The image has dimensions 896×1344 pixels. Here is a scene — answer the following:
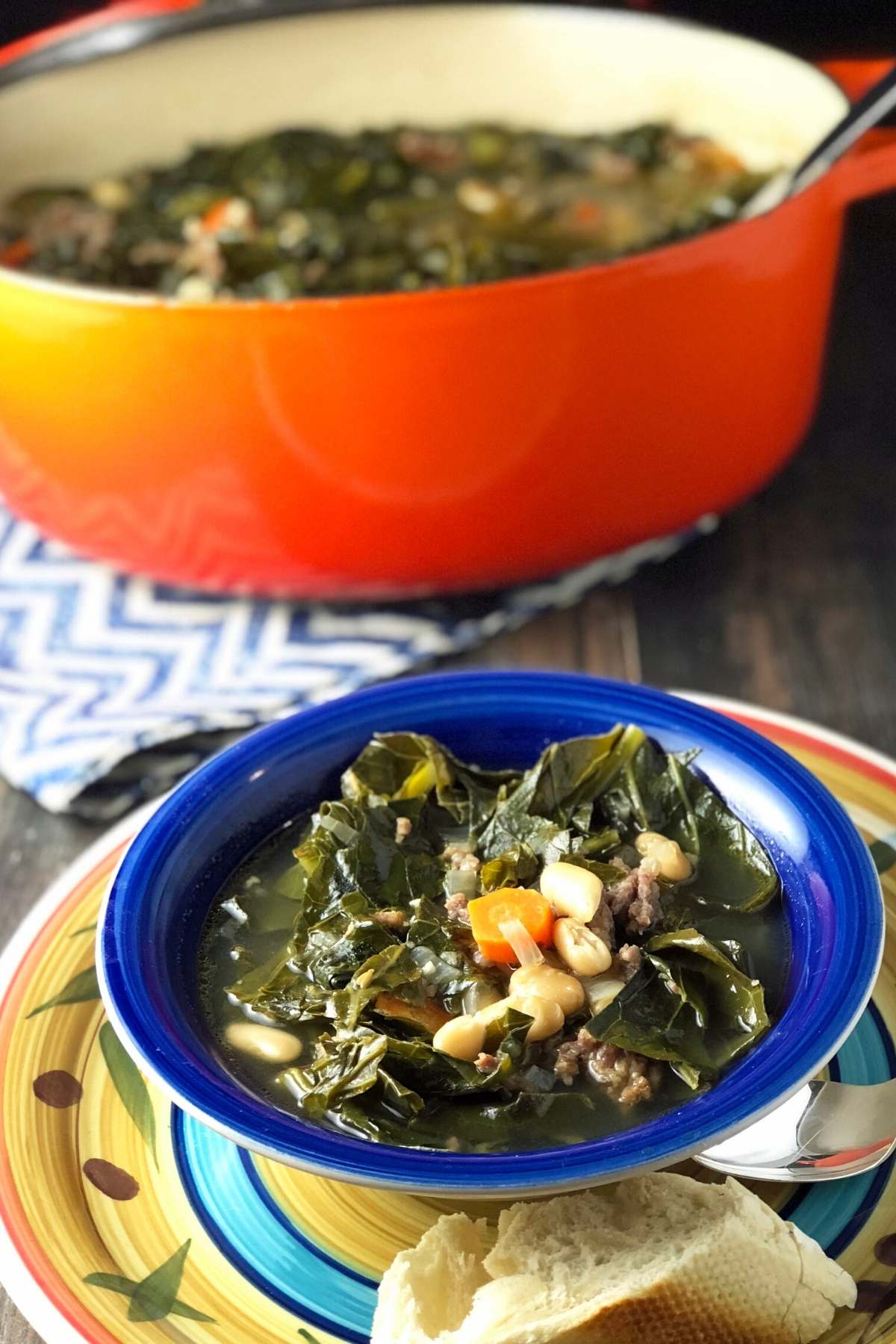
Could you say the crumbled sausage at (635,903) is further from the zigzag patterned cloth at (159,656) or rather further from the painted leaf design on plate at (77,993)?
the zigzag patterned cloth at (159,656)

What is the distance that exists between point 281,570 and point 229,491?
260mm

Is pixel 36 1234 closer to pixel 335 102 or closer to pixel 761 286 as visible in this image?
pixel 761 286

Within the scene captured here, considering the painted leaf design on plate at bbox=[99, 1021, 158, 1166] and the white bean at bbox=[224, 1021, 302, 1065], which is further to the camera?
the painted leaf design on plate at bbox=[99, 1021, 158, 1166]

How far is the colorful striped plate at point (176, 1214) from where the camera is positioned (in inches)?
73.7

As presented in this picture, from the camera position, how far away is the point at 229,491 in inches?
133

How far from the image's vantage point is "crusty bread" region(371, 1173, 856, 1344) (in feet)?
5.84

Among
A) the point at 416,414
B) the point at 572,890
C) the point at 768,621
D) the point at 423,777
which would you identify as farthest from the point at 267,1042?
the point at 768,621

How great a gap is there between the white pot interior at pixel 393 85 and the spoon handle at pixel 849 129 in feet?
2.61

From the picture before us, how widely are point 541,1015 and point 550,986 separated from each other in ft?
0.16

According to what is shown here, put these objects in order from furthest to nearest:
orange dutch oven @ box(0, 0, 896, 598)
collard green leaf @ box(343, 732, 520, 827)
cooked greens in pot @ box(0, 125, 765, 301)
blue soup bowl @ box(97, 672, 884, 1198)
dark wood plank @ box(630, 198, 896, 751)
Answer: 1. cooked greens in pot @ box(0, 125, 765, 301)
2. dark wood plank @ box(630, 198, 896, 751)
3. orange dutch oven @ box(0, 0, 896, 598)
4. collard green leaf @ box(343, 732, 520, 827)
5. blue soup bowl @ box(97, 672, 884, 1198)

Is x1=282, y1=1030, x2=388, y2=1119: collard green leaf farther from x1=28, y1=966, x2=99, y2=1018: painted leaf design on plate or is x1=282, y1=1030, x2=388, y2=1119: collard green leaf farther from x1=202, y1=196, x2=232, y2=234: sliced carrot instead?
x1=202, y1=196, x2=232, y2=234: sliced carrot

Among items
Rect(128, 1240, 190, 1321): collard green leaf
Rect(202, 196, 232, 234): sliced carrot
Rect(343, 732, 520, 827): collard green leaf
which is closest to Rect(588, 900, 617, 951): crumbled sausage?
Rect(343, 732, 520, 827): collard green leaf

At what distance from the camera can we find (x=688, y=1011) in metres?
2.03

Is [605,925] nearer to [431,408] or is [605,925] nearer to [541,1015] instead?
[541,1015]
